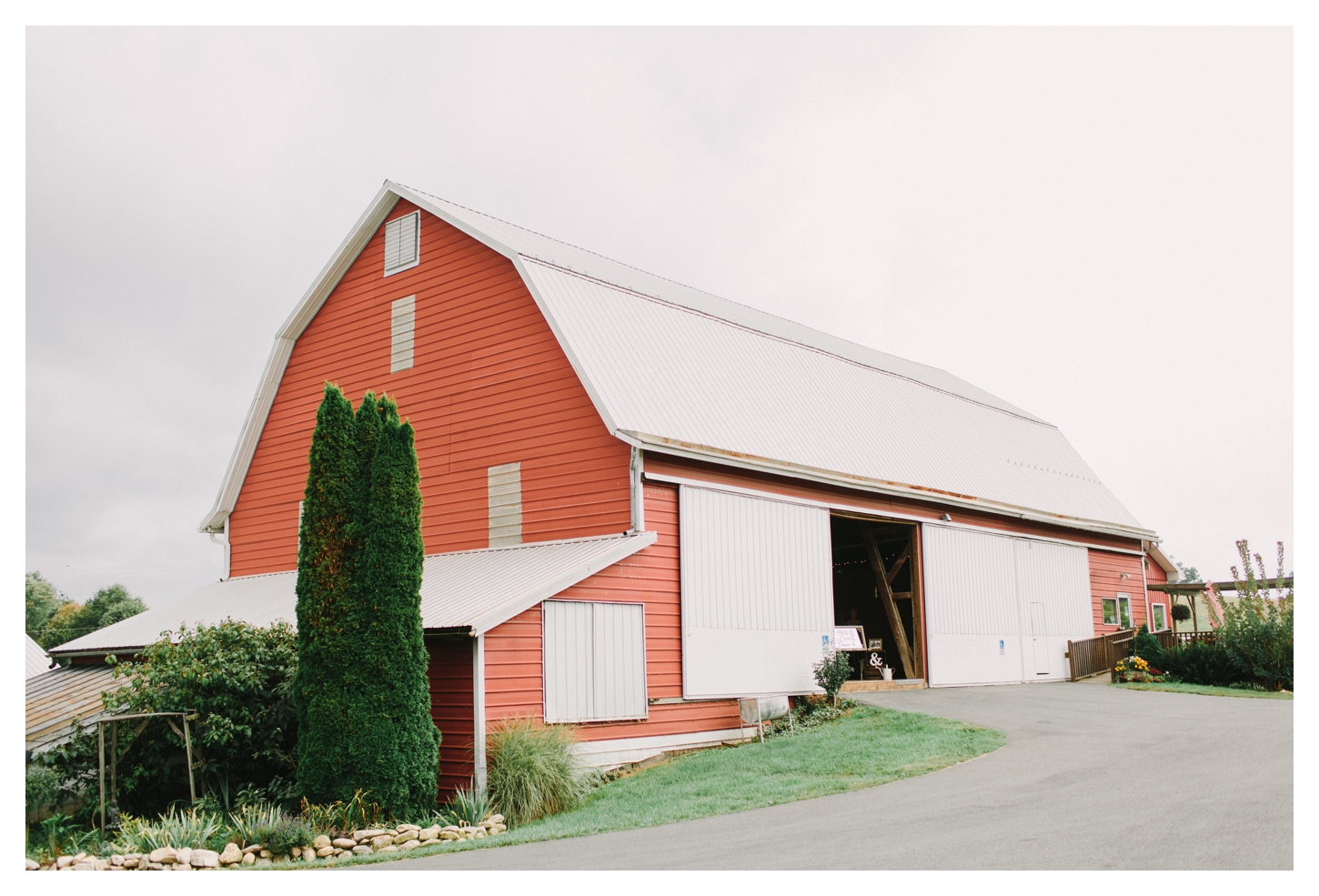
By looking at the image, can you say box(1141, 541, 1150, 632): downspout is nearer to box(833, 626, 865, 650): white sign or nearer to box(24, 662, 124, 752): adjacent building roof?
box(833, 626, 865, 650): white sign

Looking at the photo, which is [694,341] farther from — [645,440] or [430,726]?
[430,726]

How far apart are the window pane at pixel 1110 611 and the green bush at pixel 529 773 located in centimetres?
1929

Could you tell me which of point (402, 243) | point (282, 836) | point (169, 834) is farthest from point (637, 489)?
point (402, 243)

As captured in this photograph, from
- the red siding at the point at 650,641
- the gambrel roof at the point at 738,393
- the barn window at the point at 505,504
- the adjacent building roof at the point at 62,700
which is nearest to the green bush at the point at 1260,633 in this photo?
the gambrel roof at the point at 738,393

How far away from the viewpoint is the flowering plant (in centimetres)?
2423

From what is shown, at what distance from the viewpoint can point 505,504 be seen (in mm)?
18688

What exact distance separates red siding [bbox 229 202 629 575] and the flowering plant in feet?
45.1

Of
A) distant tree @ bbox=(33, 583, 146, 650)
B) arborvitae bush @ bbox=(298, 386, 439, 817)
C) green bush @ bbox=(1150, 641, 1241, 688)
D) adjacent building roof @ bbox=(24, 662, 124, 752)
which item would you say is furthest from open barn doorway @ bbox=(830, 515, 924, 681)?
distant tree @ bbox=(33, 583, 146, 650)

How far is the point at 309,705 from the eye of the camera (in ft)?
42.7

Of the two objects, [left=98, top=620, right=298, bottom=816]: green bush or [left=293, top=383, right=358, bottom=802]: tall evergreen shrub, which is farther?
[left=98, top=620, right=298, bottom=816]: green bush

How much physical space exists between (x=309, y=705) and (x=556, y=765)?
300 cm

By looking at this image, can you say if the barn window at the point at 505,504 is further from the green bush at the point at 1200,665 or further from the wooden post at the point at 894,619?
the green bush at the point at 1200,665

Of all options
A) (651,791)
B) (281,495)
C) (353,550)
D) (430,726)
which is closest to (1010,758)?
(651,791)

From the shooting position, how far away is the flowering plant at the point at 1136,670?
79.5 feet
